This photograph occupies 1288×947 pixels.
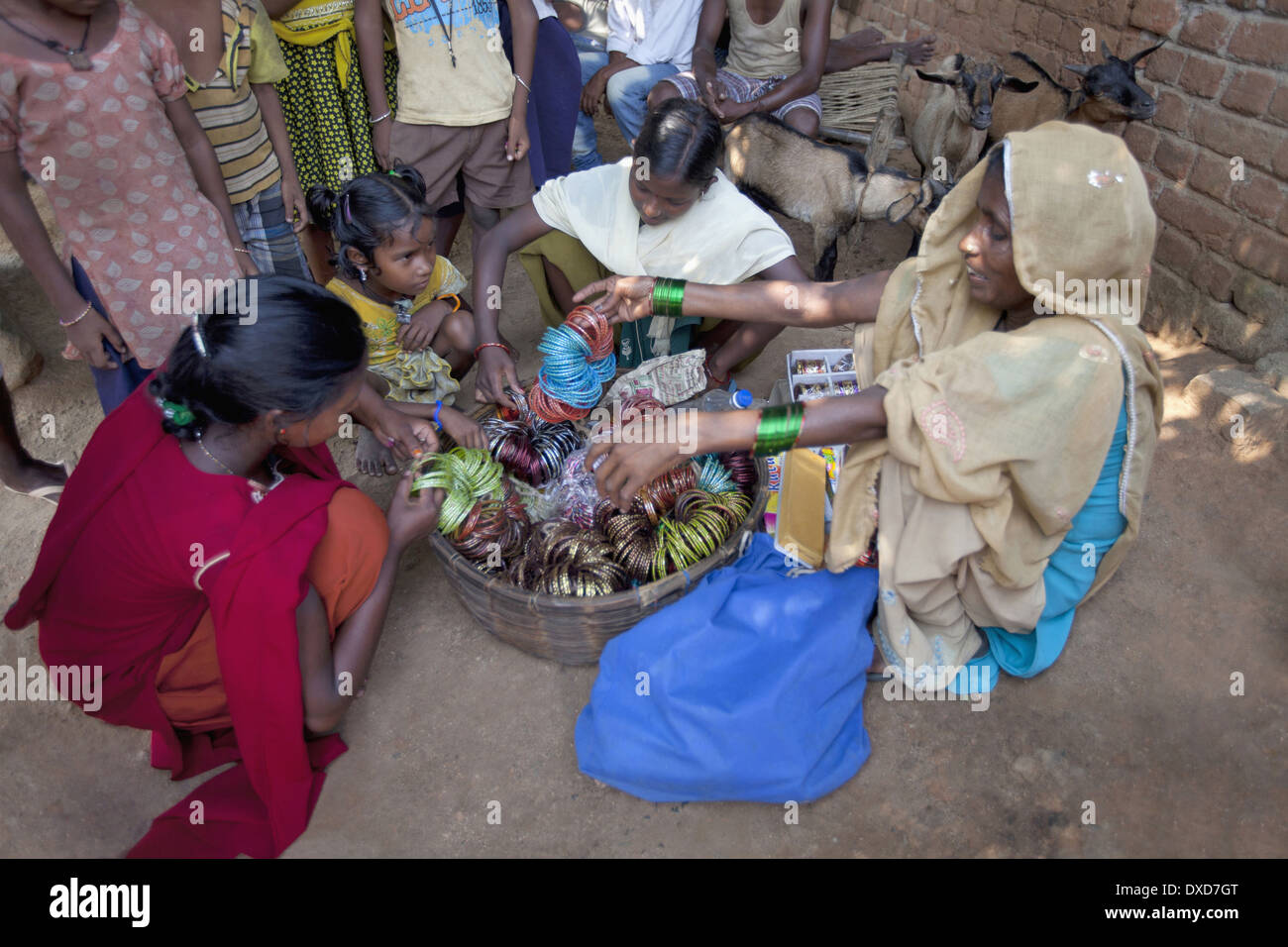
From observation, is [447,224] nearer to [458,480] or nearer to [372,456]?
[372,456]

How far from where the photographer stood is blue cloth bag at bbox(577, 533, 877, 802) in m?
2.23

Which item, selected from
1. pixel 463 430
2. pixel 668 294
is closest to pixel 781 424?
pixel 668 294

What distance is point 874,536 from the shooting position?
249cm

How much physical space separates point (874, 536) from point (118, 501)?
2095mm

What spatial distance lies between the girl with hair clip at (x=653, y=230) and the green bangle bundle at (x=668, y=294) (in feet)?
0.65

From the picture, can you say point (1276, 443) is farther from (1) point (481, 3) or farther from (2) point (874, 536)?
(1) point (481, 3)

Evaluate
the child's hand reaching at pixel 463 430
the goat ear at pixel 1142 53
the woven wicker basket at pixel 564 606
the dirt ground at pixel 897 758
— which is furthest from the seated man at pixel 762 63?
the dirt ground at pixel 897 758

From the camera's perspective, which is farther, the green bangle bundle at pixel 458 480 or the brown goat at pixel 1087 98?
the brown goat at pixel 1087 98

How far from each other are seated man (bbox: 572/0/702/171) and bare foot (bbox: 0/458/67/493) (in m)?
3.29

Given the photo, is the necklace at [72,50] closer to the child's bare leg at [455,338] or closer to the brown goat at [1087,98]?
the child's bare leg at [455,338]

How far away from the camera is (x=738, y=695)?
232cm

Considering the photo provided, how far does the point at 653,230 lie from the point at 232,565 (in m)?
2.06

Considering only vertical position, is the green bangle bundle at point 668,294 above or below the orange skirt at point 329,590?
above

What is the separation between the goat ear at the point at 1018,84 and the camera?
4.51 meters
